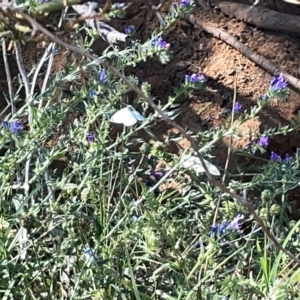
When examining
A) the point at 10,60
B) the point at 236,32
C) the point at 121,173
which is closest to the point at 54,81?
the point at 121,173

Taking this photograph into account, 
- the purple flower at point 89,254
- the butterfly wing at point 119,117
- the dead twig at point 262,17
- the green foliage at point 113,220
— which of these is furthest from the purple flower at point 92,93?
the dead twig at point 262,17

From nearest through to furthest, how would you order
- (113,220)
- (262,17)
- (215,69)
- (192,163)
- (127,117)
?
(127,117) → (192,163) → (113,220) → (215,69) → (262,17)

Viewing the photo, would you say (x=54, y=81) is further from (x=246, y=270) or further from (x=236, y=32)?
(x=236, y=32)

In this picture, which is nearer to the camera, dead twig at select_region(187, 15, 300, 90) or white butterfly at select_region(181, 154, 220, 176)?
white butterfly at select_region(181, 154, 220, 176)

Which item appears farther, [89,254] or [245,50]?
[245,50]

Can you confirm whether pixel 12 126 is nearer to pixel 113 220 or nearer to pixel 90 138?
pixel 90 138

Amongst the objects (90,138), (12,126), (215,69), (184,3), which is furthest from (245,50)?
(12,126)

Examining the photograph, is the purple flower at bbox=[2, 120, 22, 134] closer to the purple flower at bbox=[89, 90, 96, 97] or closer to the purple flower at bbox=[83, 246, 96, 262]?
the purple flower at bbox=[89, 90, 96, 97]

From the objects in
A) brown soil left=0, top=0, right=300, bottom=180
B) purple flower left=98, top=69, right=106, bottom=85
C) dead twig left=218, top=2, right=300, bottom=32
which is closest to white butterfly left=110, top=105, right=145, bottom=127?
purple flower left=98, top=69, right=106, bottom=85

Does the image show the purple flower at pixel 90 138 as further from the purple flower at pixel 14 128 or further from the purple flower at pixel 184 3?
the purple flower at pixel 184 3
